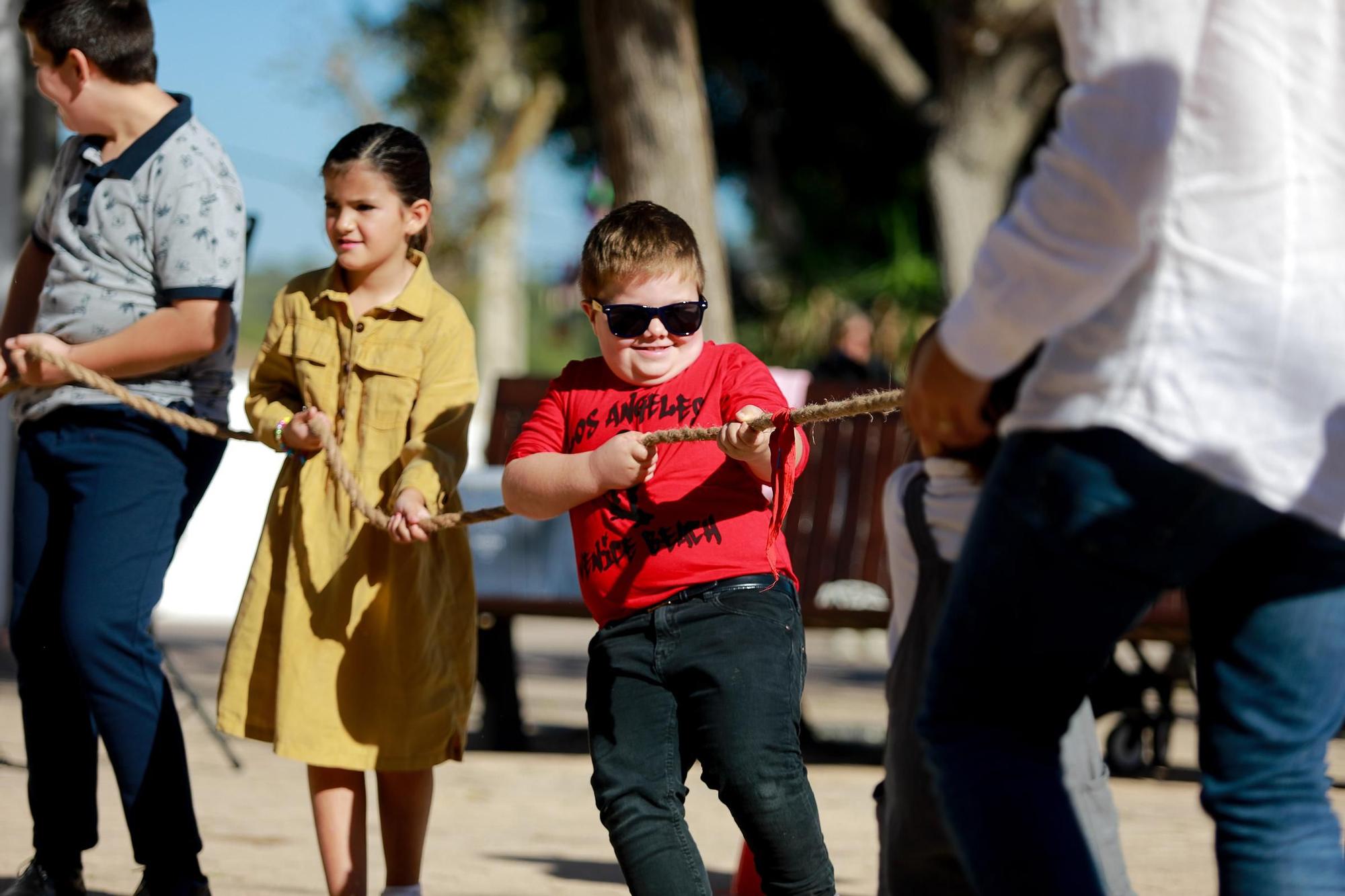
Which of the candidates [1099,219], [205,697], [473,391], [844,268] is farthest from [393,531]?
[844,268]

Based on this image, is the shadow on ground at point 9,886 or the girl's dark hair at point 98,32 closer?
the girl's dark hair at point 98,32

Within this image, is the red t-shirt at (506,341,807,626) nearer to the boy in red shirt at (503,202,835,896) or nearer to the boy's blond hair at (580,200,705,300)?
the boy in red shirt at (503,202,835,896)

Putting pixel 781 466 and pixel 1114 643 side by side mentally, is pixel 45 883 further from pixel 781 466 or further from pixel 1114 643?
pixel 1114 643

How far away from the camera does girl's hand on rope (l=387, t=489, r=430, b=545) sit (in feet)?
9.89

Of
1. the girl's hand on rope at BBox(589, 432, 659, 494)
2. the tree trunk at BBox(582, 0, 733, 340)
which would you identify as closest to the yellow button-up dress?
the girl's hand on rope at BBox(589, 432, 659, 494)

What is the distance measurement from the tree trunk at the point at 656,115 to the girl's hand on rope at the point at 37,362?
552 centimetres

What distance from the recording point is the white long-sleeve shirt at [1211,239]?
1787mm

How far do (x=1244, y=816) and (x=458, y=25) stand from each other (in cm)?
2356

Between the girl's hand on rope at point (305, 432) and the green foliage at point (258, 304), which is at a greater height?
the girl's hand on rope at point (305, 432)

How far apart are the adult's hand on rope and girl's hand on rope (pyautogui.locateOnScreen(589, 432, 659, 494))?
71 cm

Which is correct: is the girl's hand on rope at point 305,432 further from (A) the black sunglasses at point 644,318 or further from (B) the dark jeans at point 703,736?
(B) the dark jeans at point 703,736

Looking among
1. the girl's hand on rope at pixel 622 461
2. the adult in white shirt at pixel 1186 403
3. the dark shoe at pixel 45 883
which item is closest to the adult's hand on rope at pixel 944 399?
the adult in white shirt at pixel 1186 403

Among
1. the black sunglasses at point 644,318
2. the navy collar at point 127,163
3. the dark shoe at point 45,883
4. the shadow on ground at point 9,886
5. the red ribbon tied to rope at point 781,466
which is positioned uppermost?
the navy collar at point 127,163

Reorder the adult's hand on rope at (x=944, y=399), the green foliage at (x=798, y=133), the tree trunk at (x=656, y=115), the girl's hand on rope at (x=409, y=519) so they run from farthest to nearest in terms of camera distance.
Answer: the green foliage at (x=798, y=133), the tree trunk at (x=656, y=115), the girl's hand on rope at (x=409, y=519), the adult's hand on rope at (x=944, y=399)
